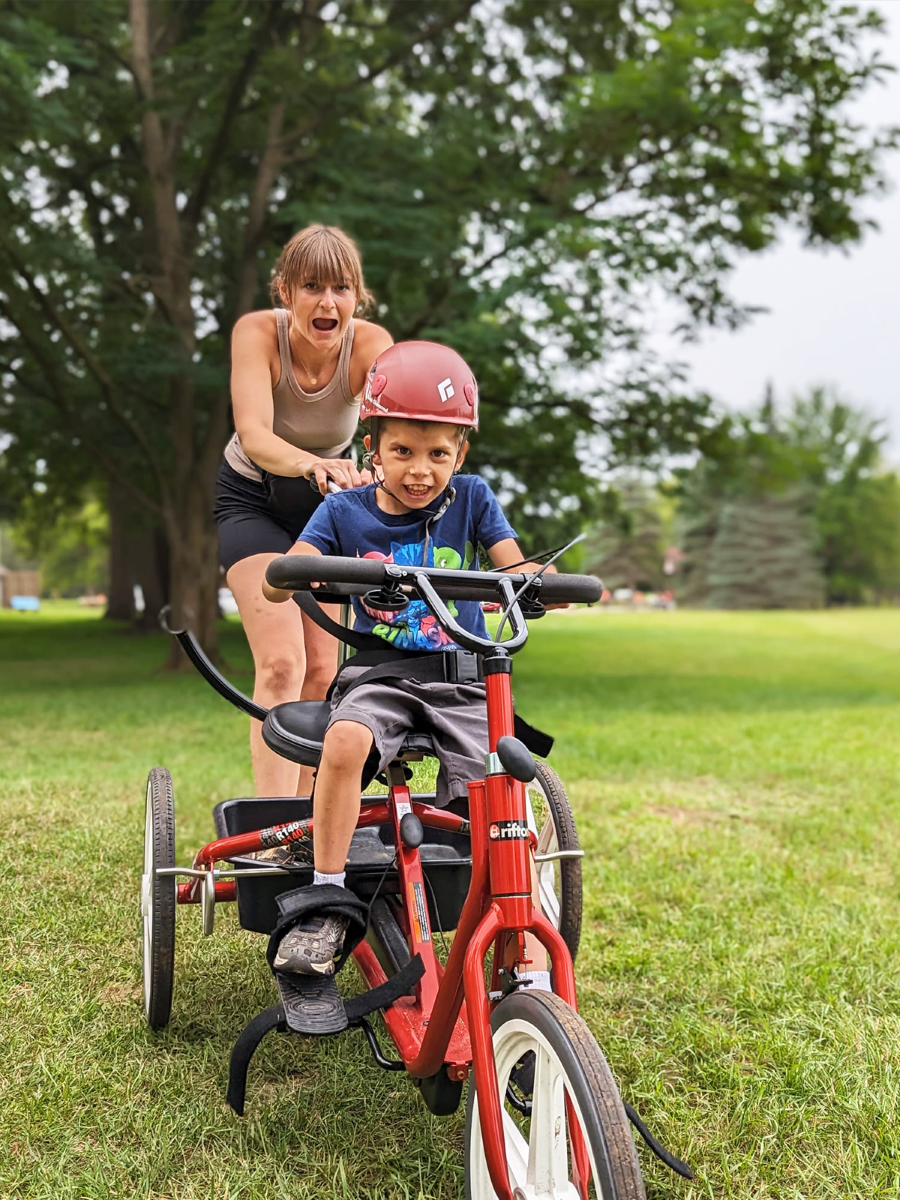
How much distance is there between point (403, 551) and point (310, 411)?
38.7 inches

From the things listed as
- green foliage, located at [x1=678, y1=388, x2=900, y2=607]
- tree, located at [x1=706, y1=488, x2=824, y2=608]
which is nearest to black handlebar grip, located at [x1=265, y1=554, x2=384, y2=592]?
green foliage, located at [x1=678, y1=388, x2=900, y2=607]

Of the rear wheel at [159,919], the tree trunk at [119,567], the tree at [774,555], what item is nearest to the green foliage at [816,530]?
the tree at [774,555]

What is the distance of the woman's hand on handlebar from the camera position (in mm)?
2795

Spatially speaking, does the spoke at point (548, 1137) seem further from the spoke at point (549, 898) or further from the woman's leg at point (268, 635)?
the woman's leg at point (268, 635)

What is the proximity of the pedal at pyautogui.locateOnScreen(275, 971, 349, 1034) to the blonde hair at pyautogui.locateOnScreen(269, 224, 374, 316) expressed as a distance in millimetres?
1864

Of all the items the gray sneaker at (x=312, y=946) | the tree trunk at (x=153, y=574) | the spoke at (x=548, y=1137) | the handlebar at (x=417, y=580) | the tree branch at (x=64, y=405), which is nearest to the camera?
the spoke at (x=548, y=1137)

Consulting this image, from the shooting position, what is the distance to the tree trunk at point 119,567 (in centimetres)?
2150

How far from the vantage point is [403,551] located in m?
2.68

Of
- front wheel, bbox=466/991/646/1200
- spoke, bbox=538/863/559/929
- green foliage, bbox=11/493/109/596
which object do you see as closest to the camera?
front wheel, bbox=466/991/646/1200

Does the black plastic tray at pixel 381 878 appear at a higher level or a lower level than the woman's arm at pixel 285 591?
lower

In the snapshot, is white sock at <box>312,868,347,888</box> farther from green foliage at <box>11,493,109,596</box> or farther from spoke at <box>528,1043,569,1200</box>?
green foliage at <box>11,493,109,596</box>

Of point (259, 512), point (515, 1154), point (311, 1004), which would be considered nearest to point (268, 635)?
point (259, 512)

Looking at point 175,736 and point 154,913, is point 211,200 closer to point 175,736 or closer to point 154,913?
point 175,736

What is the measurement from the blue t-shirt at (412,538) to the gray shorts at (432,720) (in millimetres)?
124
